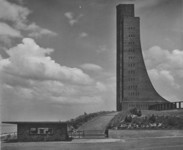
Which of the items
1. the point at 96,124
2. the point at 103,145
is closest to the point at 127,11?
the point at 96,124

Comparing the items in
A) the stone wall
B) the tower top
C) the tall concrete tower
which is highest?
the tower top

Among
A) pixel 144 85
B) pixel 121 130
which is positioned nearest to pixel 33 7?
pixel 121 130

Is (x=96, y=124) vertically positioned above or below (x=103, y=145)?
above

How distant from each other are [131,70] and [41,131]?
37413mm

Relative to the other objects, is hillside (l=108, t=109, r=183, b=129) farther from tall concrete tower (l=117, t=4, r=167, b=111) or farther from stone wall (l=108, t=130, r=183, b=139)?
tall concrete tower (l=117, t=4, r=167, b=111)

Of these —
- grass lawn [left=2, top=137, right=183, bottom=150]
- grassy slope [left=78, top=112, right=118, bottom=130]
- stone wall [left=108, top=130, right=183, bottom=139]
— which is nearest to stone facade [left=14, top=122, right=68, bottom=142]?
grass lawn [left=2, top=137, right=183, bottom=150]

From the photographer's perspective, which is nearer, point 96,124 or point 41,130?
point 41,130

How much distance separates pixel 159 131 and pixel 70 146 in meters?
9.99

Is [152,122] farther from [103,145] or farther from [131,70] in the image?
[131,70]

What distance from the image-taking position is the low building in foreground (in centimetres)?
2511

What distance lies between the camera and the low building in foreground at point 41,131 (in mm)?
25109

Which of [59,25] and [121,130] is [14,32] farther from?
[121,130]

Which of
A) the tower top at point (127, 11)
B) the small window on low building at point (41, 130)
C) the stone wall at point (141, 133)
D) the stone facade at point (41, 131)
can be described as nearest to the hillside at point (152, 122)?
the stone wall at point (141, 133)

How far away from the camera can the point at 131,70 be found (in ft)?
198
